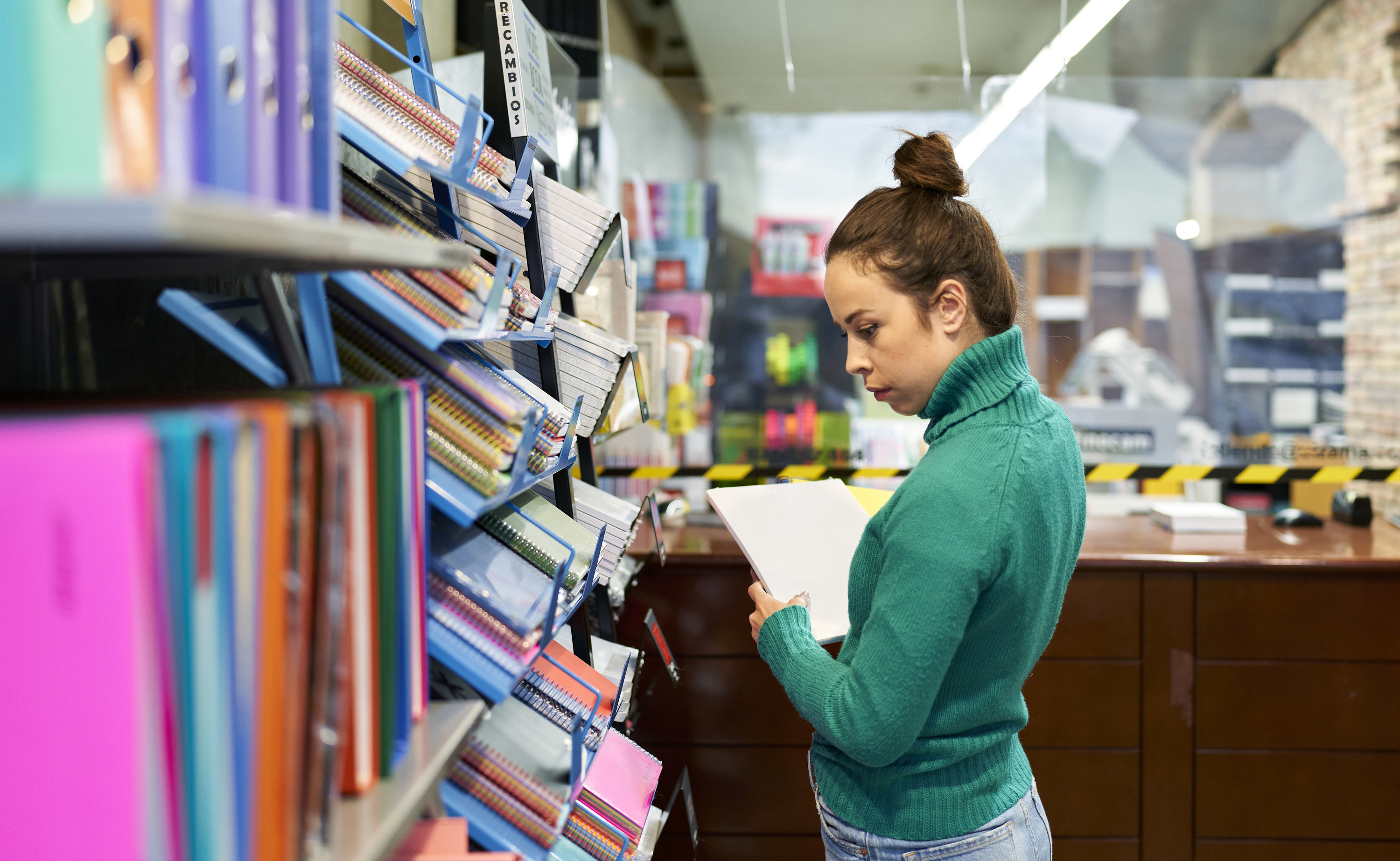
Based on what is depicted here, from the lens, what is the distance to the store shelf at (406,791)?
725 millimetres

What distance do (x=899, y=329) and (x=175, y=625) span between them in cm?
94

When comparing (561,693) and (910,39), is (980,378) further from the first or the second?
(910,39)

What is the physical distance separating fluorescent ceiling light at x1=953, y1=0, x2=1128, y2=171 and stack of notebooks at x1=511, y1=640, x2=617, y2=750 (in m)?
2.92

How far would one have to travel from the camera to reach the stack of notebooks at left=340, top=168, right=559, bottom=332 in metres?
0.98

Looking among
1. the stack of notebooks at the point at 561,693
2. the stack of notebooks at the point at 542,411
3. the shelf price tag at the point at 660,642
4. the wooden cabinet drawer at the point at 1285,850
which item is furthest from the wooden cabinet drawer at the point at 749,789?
the stack of notebooks at the point at 542,411

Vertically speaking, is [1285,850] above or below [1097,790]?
below

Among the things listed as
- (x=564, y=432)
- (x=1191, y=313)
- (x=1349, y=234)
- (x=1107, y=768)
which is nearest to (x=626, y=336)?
(x=564, y=432)

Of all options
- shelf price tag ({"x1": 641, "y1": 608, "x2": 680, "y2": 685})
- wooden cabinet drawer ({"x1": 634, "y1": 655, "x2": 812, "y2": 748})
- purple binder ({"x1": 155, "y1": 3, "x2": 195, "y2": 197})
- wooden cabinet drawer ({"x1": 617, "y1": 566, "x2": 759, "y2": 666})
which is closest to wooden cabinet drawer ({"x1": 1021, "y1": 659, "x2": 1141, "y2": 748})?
Answer: wooden cabinet drawer ({"x1": 634, "y1": 655, "x2": 812, "y2": 748})

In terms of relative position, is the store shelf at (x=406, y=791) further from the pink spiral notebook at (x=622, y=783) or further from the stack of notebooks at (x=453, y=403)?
the pink spiral notebook at (x=622, y=783)

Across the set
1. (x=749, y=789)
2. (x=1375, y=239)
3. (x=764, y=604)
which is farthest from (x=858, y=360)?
(x=1375, y=239)

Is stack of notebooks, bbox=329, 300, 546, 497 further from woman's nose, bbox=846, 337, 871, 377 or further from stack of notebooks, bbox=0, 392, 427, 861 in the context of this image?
woman's nose, bbox=846, 337, 871, 377

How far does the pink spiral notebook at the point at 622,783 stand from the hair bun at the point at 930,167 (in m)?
0.99

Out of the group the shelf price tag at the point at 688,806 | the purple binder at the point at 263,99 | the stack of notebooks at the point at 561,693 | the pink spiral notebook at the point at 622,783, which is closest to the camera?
the purple binder at the point at 263,99

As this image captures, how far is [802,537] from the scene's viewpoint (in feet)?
5.35
